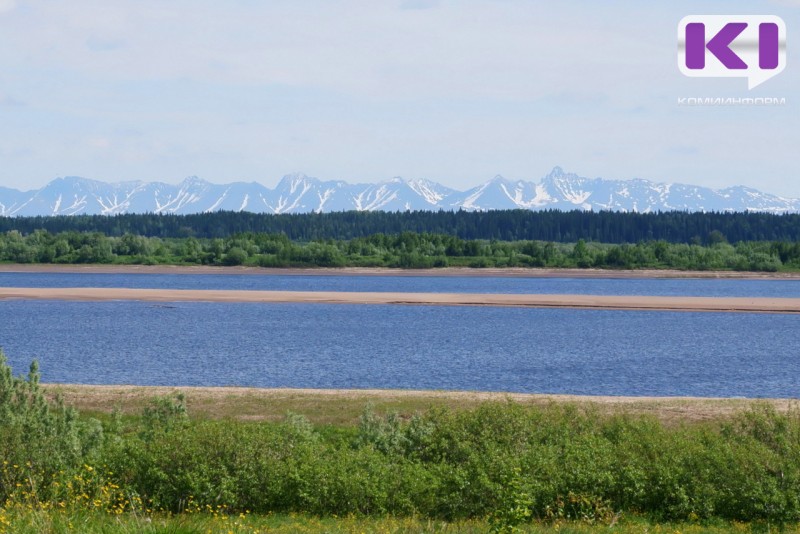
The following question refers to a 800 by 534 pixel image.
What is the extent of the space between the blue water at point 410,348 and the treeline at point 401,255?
244 ft

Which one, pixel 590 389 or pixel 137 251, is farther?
pixel 137 251

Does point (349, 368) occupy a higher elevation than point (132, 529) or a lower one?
lower

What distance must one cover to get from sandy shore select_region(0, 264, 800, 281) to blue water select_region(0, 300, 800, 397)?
6323 centimetres

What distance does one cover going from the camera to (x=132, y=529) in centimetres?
1378

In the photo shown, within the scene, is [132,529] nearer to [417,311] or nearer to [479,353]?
[479,353]

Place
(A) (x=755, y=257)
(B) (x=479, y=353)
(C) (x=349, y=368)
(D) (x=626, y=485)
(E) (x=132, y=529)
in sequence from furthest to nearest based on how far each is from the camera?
(A) (x=755, y=257), (B) (x=479, y=353), (C) (x=349, y=368), (D) (x=626, y=485), (E) (x=132, y=529)

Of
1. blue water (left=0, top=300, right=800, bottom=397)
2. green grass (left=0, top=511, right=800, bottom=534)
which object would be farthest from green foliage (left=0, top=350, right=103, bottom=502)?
blue water (left=0, top=300, right=800, bottom=397)

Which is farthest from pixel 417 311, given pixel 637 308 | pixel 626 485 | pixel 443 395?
pixel 626 485

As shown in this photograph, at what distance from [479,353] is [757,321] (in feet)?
151

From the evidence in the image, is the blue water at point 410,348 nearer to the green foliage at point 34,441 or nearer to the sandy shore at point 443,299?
the sandy shore at point 443,299

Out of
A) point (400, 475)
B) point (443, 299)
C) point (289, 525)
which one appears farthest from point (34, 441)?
point (443, 299)

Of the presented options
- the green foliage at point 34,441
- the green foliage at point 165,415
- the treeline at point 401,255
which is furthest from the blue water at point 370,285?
the green foliage at point 34,441

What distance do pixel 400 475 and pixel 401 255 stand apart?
160096mm

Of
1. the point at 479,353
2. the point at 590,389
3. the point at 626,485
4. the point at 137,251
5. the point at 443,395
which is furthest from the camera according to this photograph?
the point at 137,251
